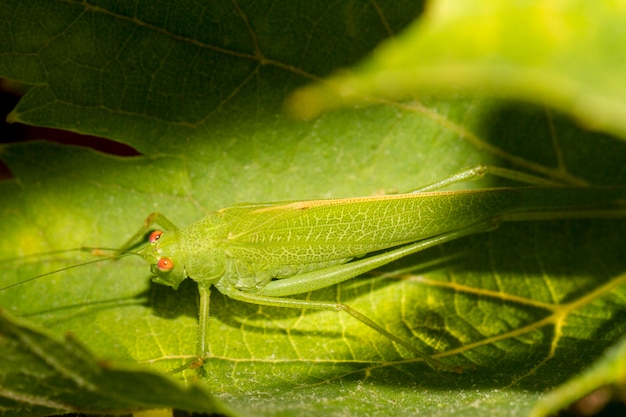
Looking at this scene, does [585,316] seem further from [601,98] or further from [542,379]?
[601,98]

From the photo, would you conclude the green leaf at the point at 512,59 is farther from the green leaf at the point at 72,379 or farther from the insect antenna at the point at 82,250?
the insect antenna at the point at 82,250

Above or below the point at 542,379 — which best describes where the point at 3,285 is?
above

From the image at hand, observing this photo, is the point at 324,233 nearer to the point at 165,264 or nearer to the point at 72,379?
the point at 165,264

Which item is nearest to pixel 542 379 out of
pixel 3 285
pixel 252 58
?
pixel 252 58

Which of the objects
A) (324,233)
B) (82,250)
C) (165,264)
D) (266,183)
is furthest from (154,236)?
(324,233)

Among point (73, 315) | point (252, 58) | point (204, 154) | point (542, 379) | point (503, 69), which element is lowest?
point (542, 379)

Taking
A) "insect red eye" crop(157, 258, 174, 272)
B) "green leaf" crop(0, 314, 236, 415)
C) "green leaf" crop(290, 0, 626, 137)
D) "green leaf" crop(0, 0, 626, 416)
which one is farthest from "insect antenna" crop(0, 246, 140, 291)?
"green leaf" crop(290, 0, 626, 137)

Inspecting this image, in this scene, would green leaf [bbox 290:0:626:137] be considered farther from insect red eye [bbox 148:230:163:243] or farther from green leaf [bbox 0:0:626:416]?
insect red eye [bbox 148:230:163:243]

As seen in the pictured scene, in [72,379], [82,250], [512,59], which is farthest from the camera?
[82,250]
